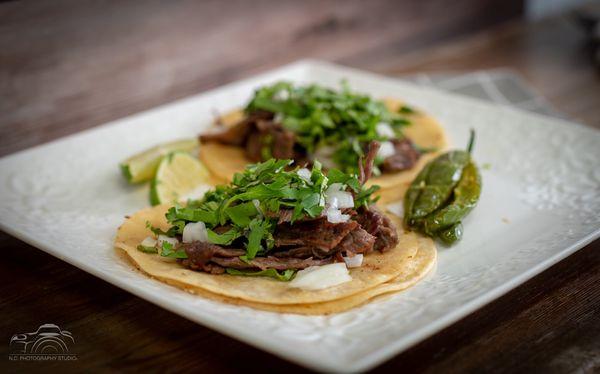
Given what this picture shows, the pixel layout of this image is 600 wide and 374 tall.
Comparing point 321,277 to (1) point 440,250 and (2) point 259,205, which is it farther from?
(1) point 440,250

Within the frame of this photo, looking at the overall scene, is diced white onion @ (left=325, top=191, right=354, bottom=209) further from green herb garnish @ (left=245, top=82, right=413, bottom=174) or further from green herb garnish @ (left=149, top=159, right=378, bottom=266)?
green herb garnish @ (left=245, top=82, right=413, bottom=174)

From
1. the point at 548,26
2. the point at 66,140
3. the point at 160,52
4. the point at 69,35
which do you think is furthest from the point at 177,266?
the point at 548,26

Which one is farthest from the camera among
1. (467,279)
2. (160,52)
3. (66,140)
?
(160,52)

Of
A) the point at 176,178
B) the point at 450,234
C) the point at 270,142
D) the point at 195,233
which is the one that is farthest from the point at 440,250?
the point at 176,178

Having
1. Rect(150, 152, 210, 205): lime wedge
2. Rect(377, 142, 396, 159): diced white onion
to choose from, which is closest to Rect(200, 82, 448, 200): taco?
Rect(377, 142, 396, 159): diced white onion

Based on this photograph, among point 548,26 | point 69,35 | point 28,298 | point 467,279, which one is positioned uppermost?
point 69,35

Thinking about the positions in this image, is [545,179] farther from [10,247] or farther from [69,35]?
[69,35]

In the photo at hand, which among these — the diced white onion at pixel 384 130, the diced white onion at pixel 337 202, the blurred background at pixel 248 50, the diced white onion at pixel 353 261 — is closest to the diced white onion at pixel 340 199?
the diced white onion at pixel 337 202
